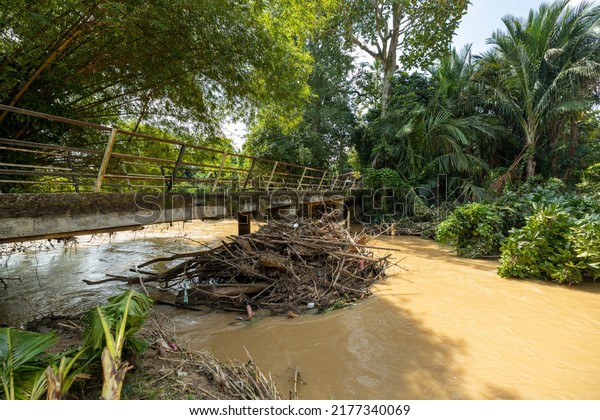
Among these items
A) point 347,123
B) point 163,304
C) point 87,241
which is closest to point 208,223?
point 87,241

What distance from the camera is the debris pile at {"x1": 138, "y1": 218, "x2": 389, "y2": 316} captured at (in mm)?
5383

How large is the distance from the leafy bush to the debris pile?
3156mm

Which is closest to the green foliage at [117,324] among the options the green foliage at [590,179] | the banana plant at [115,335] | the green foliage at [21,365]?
the banana plant at [115,335]

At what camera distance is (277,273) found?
19.1ft

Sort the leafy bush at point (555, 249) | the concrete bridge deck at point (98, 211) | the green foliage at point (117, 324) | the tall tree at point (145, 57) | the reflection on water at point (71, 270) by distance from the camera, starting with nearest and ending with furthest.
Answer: the green foliage at point (117, 324) → the concrete bridge deck at point (98, 211) → the tall tree at point (145, 57) → the reflection on water at point (71, 270) → the leafy bush at point (555, 249)

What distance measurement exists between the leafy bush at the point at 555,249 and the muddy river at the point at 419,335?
0.32 meters

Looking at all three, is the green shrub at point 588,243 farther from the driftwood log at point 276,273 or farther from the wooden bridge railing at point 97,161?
the wooden bridge railing at point 97,161

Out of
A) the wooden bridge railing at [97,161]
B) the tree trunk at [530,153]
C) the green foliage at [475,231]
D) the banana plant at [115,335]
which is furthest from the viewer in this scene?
the tree trunk at [530,153]

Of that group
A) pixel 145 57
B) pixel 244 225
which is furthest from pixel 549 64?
pixel 145 57

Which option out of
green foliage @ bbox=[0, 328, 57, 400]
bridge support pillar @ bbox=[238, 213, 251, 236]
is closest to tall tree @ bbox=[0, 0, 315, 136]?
bridge support pillar @ bbox=[238, 213, 251, 236]

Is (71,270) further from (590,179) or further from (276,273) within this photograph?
(590,179)

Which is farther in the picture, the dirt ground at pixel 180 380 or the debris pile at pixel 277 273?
the debris pile at pixel 277 273

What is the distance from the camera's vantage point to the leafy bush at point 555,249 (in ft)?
19.4

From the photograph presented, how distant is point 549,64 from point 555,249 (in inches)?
483
